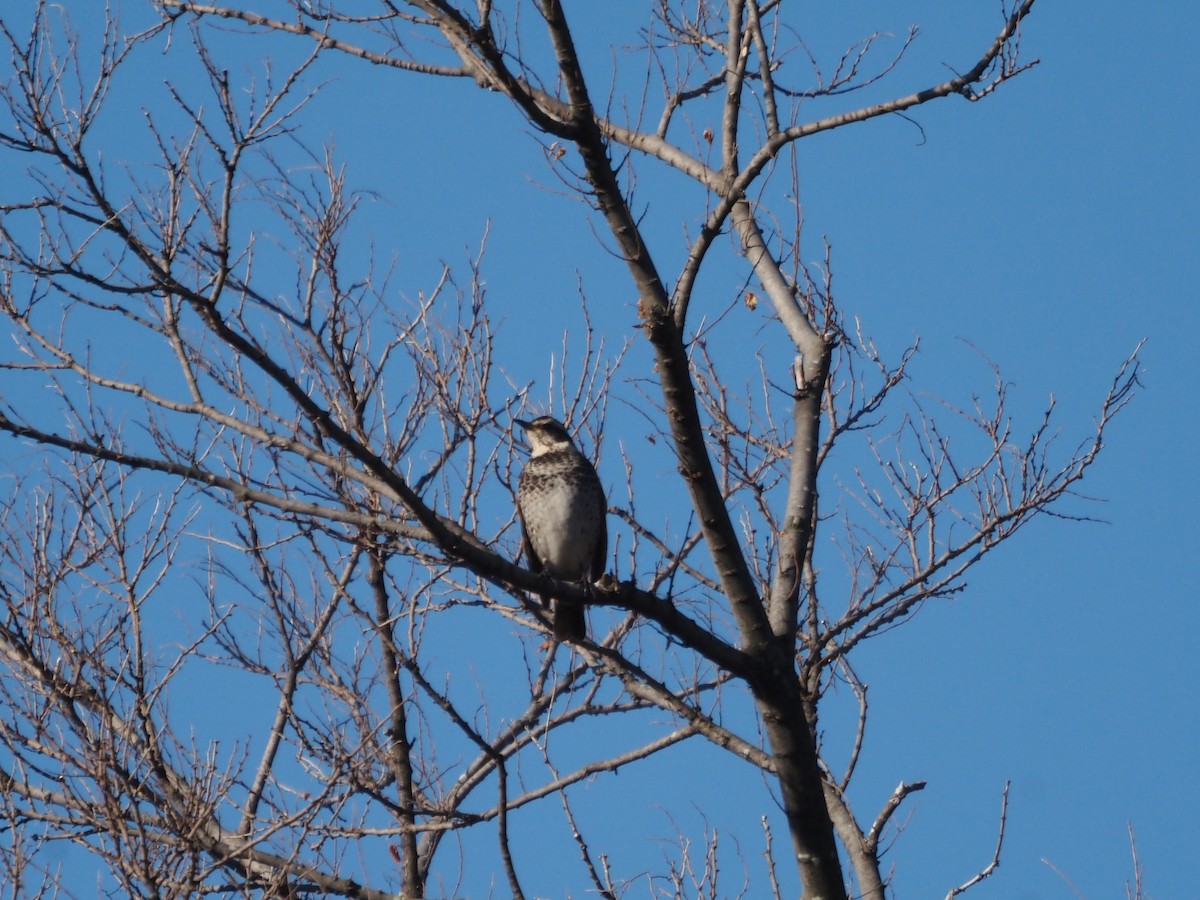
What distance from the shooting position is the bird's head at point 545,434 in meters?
7.07

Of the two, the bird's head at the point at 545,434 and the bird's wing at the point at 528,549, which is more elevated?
the bird's head at the point at 545,434

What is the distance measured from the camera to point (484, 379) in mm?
6363

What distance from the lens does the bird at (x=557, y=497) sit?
23.3 feet

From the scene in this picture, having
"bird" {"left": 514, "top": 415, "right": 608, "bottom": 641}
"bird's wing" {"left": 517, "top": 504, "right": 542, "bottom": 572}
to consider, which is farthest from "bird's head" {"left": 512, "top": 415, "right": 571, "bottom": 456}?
"bird's wing" {"left": 517, "top": 504, "right": 542, "bottom": 572}

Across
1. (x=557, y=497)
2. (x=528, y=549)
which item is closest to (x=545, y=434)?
(x=557, y=497)

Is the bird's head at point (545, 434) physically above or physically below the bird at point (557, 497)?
above

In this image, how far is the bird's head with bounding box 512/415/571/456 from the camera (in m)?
7.07

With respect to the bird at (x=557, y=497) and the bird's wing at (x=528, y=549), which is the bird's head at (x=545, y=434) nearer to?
the bird at (x=557, y=497)

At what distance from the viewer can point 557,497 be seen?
7.12 meters

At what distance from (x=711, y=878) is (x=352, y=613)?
1.94 m

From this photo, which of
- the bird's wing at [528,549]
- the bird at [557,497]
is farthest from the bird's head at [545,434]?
the bird's wing at [528,549]

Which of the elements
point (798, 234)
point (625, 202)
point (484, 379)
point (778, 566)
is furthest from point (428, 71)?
point (778, 566)

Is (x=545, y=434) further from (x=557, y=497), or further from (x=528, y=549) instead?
(x=528, y=549)

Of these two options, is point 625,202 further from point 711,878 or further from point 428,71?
point 711,878
